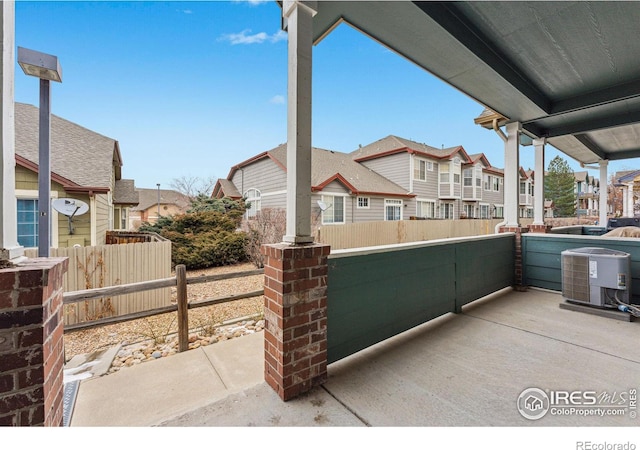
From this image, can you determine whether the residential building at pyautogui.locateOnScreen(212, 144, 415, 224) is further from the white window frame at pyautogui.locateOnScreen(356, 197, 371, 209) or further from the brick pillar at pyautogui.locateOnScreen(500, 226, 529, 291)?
the brick pillar at pyautogui.locateOnScreen(500, 226, 529, 291)

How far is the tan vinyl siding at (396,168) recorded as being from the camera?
15.8 meters

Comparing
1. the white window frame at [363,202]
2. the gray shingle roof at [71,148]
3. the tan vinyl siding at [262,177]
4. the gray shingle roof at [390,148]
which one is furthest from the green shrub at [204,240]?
the gray shingle roof at [390,148]

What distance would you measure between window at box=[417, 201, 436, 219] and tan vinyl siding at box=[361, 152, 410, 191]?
1723mm

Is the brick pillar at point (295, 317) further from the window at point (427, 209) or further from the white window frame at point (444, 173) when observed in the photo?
the white window frame at point (444, 173)

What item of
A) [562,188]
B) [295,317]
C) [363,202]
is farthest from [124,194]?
[562,188]

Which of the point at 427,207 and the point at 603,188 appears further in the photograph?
the point at 427,207

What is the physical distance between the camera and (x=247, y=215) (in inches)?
579

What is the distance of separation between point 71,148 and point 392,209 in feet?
43.5

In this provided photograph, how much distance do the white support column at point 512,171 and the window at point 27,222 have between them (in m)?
9.40

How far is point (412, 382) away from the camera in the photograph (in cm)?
206

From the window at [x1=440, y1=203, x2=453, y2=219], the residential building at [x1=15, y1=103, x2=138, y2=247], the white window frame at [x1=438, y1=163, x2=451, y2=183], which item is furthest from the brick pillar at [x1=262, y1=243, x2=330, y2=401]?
the window at [x1=440, y1=203, x2=453, y2=219]

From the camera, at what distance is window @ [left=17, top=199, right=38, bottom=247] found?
18.9 feet

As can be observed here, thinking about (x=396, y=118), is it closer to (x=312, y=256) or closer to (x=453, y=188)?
(x=453, y=188)

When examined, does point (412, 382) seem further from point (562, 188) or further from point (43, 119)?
point (562, 188)
